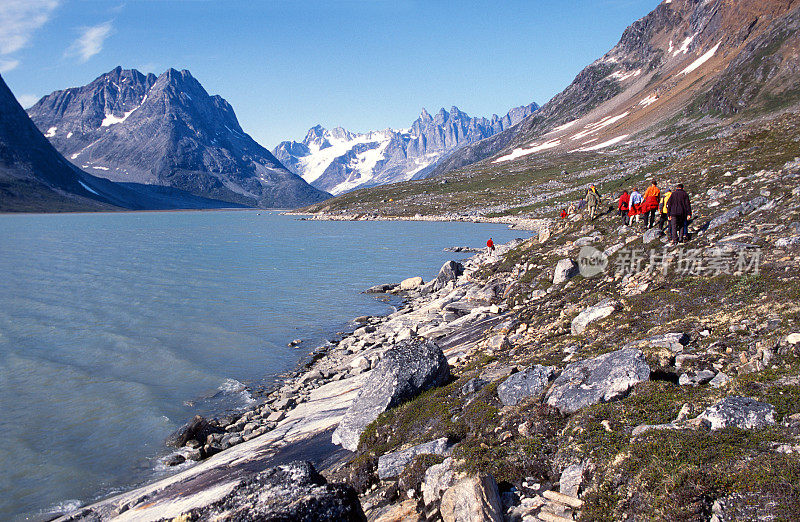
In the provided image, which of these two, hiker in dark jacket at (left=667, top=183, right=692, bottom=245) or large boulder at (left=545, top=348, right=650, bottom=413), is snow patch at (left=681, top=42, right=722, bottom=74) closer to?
hiker in dark jacket at (left=667, top=183, right=692, bottom=245)

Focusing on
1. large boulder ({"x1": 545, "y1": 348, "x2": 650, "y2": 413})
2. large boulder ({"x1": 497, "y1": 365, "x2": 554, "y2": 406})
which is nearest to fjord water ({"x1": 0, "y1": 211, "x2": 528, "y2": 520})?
large boulder ({"x1": 497, "y1": 365, "x2": 554, "y2": 406})

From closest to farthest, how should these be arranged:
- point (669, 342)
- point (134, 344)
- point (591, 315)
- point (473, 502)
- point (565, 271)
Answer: point (473, 502), point (669, 342), point (591, 315), point (565, 271), point (134, 344)

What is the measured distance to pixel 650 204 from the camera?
24438 millimetres

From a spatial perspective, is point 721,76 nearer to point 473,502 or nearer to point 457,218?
point 457,218

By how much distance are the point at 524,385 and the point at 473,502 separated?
14.3 ft

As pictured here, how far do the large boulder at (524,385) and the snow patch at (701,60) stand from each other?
203 meters

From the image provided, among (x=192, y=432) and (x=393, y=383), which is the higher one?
(x=393, y=383)

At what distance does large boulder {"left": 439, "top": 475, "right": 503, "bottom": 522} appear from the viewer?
7.90m

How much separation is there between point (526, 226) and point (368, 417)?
289 feet

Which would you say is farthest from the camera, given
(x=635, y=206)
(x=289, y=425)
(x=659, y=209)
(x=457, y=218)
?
(x=457, y=218)

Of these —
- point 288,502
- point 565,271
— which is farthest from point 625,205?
point 288,502

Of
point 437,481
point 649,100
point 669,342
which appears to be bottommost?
point 437,481

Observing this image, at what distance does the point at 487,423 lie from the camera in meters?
11.1

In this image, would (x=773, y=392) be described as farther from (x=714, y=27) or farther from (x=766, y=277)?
(x=714, y=27)
